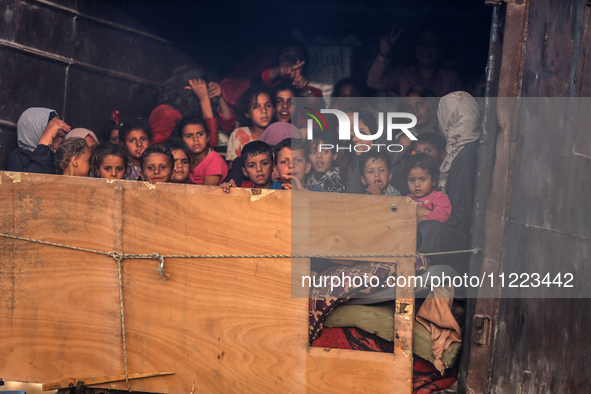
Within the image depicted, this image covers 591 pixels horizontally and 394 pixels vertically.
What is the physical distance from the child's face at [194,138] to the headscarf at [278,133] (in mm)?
451

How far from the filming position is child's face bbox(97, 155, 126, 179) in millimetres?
3594

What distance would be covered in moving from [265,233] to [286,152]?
1.41 m

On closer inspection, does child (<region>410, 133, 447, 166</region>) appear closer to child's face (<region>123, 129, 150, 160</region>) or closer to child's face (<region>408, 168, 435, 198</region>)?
child's face (<region>408, 168, 435, 198</region>)

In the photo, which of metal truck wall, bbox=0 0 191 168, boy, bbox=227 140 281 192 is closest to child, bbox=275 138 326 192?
boy, bbox=227 140 281 192

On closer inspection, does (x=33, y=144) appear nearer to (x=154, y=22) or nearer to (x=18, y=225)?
(x=18, y=225)

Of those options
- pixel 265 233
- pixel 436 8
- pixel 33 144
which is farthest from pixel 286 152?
pixel 436 8

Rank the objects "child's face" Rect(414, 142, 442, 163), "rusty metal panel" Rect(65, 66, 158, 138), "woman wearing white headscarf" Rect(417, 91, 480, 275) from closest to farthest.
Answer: "woman wearing white headscarf" Rect(417, 91, 480, 275), "child's face" Rect(414, 142, 442, 163), "rusty metal panel" Rect(65, 66, 158, 138)

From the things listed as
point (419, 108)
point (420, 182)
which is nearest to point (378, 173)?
point (420, 182)

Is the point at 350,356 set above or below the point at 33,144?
below

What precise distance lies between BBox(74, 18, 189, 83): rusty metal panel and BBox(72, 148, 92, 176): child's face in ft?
3.78

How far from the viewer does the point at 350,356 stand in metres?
2.59

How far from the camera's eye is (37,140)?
3.85m

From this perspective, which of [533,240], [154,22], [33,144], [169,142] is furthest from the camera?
[154,22]

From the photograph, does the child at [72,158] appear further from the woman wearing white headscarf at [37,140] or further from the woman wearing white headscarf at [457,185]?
the woman wearing white headscarf at [457,185]
